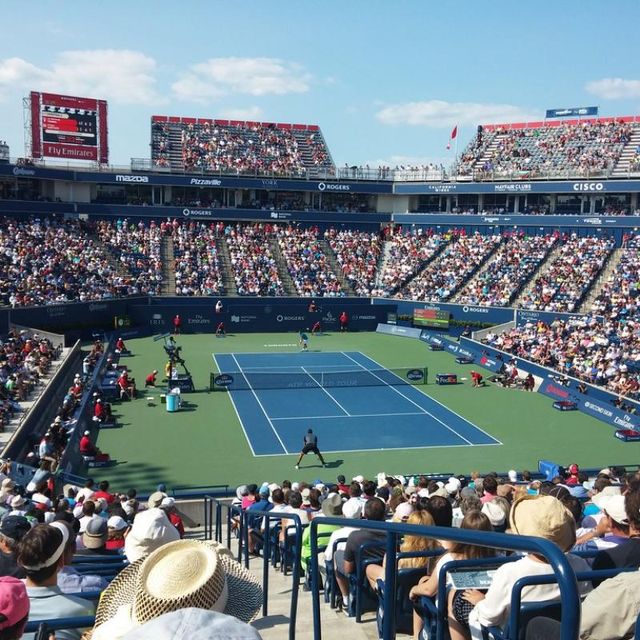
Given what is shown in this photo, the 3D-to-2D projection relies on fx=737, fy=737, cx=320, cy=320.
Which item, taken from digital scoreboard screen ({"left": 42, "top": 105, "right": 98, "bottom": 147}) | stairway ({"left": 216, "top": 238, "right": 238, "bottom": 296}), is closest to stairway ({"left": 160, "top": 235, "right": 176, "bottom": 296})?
stairway ({"left": 216, "top": 238, "right": 238, "bottom": 296})

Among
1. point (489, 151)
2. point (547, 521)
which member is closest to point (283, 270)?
point (489, 151)

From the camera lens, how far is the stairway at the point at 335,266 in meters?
54.6

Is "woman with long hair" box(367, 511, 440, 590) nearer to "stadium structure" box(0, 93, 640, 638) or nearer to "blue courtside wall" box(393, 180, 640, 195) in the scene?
"stadium structure" box(0, 93, 640, 638)

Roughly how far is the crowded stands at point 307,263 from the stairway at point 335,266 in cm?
26

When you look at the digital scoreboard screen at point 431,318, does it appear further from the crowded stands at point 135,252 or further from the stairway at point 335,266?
the crowded stands at point 135,252

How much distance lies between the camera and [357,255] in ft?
192

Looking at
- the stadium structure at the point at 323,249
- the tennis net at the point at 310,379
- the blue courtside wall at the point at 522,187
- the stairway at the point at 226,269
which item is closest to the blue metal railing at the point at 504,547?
the stadium structure at the point at 323,249

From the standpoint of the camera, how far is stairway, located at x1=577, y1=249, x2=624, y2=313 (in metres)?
45.4

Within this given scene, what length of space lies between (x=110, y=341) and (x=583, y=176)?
116 feet

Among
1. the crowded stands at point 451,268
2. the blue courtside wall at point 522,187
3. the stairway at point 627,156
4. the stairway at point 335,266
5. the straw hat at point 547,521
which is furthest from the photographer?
the stairway at point 335,266

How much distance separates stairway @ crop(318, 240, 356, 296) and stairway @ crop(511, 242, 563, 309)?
39.3ft

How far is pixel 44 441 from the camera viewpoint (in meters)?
21.0

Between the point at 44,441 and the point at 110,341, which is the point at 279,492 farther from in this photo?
the point at 110,341

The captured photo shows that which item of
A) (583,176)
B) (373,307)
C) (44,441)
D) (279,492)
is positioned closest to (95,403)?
(44,441)
